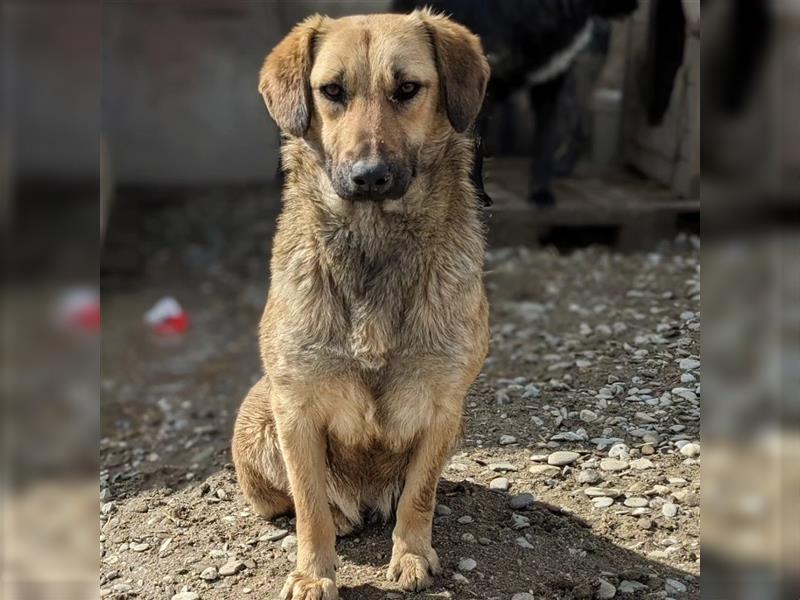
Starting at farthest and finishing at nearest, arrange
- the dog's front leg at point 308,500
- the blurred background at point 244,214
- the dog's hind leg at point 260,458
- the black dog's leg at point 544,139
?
the black dog's leg at point 544,139, the dog's hind leg at point 260,458, the dog's front leg at point 308,500, the blurred background at point 244,214

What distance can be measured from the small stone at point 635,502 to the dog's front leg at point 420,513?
84 cm

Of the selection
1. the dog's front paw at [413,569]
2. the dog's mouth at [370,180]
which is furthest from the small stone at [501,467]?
the dog's mouth at [370,180]

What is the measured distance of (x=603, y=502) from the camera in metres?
3.77

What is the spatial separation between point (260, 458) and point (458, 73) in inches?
63.4

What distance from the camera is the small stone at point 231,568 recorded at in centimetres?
348

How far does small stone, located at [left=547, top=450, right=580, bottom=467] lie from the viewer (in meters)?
3.97

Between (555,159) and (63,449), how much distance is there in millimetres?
6733

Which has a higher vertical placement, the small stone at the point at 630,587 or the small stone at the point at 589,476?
the small stone at the point at 589,476

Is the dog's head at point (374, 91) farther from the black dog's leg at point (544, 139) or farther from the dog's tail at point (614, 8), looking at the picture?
the black dog's leg at point (544, 139)

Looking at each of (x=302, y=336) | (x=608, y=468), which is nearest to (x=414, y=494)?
(x=302, y=336)

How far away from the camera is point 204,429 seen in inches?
235

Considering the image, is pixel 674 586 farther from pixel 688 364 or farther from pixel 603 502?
pixel 688 364

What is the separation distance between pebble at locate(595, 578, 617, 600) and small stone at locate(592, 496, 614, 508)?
480 mm

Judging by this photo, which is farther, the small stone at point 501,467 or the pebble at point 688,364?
the small stone at point 501,467
